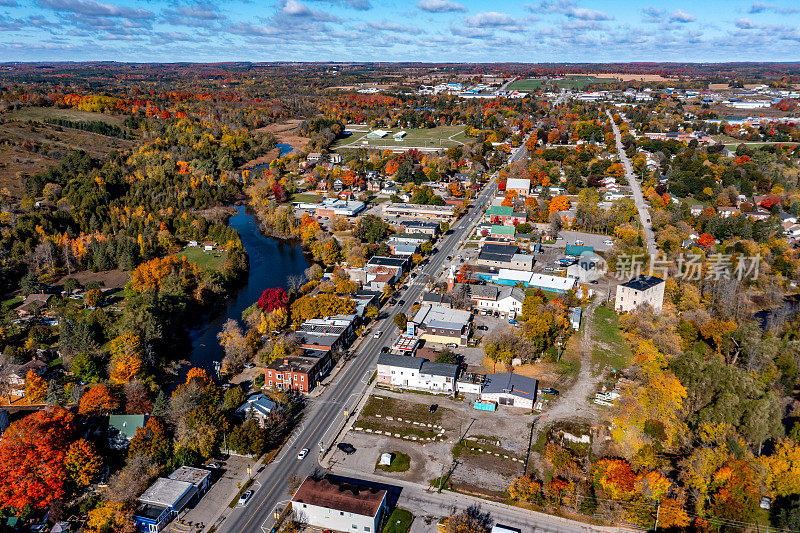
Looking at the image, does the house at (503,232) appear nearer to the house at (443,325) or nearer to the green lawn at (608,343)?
the green lawn at (608,343)

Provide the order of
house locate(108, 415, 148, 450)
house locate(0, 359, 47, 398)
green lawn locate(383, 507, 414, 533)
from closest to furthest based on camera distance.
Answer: green lawn locate(383, 507, 414, 533) → house locate(108, 415, 148, 450) → house locate(0, 359, 47, 398)

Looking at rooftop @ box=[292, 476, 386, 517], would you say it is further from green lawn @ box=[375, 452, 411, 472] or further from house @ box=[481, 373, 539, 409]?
house @ box=[481, 373, 539, 409]

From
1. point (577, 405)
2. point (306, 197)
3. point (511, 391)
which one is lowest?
point (577, 405)

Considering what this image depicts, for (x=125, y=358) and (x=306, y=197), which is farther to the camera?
(x=306, y=197)

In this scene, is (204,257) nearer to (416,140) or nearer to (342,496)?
(342,496)

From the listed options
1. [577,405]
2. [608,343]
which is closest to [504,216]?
[608,343]

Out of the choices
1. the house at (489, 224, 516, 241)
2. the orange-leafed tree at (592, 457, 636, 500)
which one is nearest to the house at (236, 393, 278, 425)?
the orange-leafed tree at (592, 457, 636, 500)

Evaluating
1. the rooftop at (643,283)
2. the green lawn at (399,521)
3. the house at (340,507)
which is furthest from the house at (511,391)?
the rooftop at (643,283)
